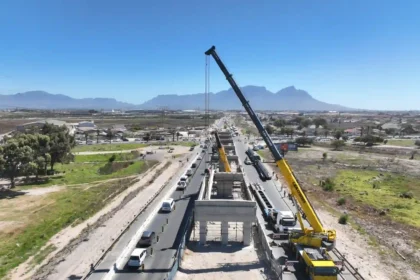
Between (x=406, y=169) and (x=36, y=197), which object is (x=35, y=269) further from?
(x=406, y=169)

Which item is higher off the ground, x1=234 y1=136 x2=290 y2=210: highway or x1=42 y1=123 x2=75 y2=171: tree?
x1=42 y1=123 x2=75 y2=171: tree

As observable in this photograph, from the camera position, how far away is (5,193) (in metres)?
43.1

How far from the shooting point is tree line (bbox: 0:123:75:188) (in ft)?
143

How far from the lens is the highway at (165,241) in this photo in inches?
832

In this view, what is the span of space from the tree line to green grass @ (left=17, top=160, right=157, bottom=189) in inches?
111

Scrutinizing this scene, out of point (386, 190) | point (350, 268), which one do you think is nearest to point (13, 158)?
point (350, 268)

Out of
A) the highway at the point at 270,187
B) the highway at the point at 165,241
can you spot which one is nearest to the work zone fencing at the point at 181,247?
A: the highway at the point at 165,241

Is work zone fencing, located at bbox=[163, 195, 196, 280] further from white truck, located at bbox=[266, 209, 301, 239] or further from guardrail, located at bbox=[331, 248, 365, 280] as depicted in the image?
guardrail, located at bbox=[331, 248, 365, 280]

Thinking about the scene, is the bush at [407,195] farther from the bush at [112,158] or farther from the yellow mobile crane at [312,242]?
the bush at [112,158]

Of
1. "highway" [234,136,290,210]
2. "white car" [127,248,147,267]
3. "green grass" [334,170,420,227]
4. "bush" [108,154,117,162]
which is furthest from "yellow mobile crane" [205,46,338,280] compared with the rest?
"bush" [108,154,117,162]

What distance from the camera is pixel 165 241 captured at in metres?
26.4

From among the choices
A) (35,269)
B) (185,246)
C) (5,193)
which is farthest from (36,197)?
(185,246)

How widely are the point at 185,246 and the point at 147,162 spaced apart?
146 ft

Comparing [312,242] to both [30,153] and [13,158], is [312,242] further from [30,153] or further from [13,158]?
[13,158]
